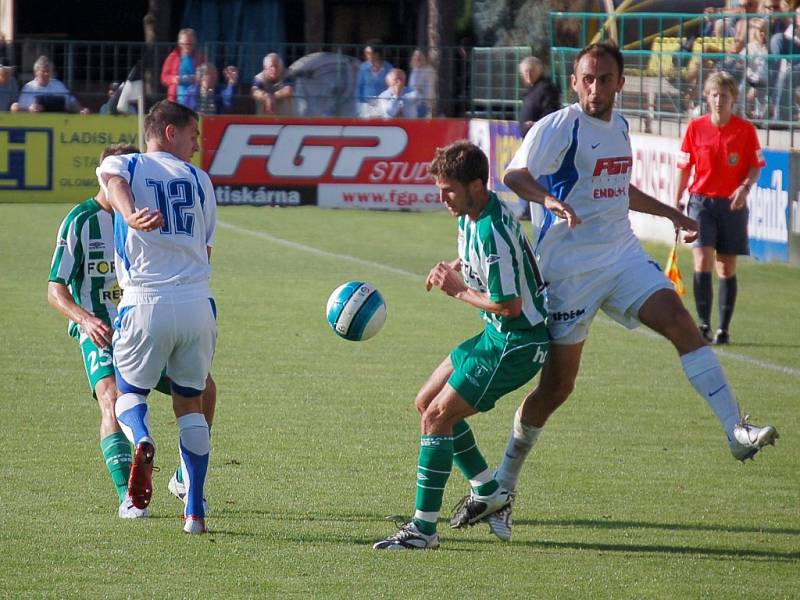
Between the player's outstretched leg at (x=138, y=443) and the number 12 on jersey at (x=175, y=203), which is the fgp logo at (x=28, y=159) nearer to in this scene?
the player's outstretched leg at (x=138, y=443)

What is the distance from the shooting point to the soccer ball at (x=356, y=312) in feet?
22.5

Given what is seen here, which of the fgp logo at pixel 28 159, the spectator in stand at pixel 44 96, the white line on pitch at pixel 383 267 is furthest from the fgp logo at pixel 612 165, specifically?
the spectator in stand at pixel 44 96

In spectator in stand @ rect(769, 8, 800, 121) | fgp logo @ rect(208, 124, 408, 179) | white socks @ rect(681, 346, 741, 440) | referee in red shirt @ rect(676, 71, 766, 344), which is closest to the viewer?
white socks @ rect(681, 346, 741, 440)

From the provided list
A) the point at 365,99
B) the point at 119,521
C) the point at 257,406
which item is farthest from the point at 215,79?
the point at 119,521

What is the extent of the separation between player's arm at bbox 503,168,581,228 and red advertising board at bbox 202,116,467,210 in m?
16.6

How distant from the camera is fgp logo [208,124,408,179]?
22906 mm

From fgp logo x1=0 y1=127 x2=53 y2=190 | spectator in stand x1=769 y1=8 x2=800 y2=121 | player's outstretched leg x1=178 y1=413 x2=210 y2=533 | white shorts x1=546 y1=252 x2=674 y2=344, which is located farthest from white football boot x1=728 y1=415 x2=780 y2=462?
fgp logo x1=0 y1=127 x2=53 y2=190

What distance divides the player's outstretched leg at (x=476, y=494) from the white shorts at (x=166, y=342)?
46.5 inches

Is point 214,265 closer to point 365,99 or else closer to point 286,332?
point 286,332

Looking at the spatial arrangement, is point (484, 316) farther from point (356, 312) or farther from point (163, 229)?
point (163, 229)

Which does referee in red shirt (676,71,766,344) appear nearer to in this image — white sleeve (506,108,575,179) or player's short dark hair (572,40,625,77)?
player's short dark hair (572,40,625,77)

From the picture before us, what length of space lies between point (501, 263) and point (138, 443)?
167 cm

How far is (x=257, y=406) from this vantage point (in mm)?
9289

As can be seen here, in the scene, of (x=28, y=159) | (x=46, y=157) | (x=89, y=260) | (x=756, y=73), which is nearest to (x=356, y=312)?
(x=89, y=260)
